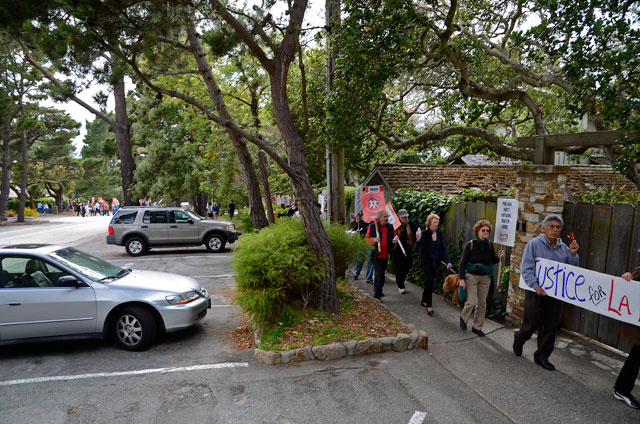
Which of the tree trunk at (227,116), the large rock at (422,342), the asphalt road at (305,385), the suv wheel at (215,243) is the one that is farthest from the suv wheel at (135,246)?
the large rock at (422,342)

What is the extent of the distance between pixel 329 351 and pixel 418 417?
159cm

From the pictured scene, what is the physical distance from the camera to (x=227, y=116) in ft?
36.1

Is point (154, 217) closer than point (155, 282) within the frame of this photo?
No

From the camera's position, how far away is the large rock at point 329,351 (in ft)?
17.4

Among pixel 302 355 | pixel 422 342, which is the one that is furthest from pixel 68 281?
pixel 422 342

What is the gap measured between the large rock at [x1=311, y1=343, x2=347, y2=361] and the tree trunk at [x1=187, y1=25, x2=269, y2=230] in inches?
240

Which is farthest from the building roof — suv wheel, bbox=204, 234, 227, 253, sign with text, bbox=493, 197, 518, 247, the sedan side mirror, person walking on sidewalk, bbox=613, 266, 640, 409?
the sedan side mirror

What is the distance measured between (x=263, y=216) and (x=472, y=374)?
29.6ft

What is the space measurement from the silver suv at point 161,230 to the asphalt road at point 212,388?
9020 millimetres

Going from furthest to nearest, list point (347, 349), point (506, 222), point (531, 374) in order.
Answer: point (506, 222) → point (347, 349) → point (531, 374)

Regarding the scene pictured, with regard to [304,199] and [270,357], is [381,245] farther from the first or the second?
[270,357]

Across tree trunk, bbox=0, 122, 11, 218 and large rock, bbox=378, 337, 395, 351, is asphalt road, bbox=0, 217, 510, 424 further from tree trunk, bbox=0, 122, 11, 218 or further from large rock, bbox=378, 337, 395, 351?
tree trunk, bbox=0, 122, 11, 218

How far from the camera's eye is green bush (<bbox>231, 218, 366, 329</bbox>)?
19.2ft

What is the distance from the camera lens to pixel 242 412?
163 inches
